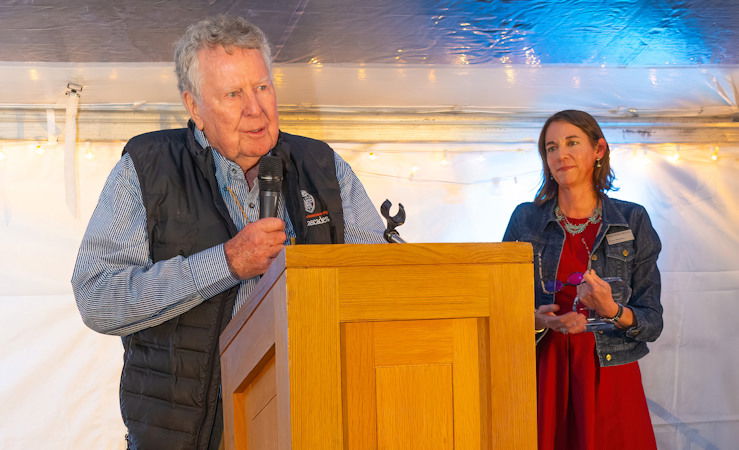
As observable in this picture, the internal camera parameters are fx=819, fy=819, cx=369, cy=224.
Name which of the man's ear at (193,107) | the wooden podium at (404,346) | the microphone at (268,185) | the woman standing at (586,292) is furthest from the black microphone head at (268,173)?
the woman standing at (586,292)

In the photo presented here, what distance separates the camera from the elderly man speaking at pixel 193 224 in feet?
5.71

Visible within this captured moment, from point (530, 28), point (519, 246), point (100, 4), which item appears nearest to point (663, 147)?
point (530, 28)

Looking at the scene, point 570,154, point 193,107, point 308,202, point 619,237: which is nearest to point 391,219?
point 308,202

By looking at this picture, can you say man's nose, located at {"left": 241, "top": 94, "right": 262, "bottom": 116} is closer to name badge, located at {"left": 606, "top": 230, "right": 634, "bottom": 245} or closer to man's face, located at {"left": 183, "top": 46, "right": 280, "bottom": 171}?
man's face, located at {"left": 183, "top": 46, "right": 280, "bottom": 171}

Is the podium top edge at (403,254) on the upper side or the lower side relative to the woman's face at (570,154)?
lower

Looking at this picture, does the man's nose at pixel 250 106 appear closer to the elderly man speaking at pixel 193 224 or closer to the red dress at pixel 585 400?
the elderly man speaking at pixel 193 224

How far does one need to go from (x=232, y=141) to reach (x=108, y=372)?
2.22 meters

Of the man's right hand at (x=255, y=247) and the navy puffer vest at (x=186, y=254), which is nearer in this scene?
the man's right hand at (x=255, y=247)

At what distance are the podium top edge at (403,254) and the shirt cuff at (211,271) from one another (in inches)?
26.9

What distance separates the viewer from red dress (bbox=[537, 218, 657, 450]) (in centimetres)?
283

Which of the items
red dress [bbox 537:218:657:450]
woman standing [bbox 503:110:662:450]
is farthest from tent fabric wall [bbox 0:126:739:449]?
red dress [bbox 537:218:657:450]

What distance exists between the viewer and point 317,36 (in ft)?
11.5

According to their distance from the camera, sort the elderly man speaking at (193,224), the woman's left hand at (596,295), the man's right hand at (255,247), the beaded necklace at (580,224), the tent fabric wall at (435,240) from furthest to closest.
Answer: the tent fabric wall at (435,240)
the beaded necklace at (580,224)
the woman's left hand at (596,295)
the elderly man speaking at (193,224)
the man's right hand at (255,247)

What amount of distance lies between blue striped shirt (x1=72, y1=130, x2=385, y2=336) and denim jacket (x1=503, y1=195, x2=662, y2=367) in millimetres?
1174
